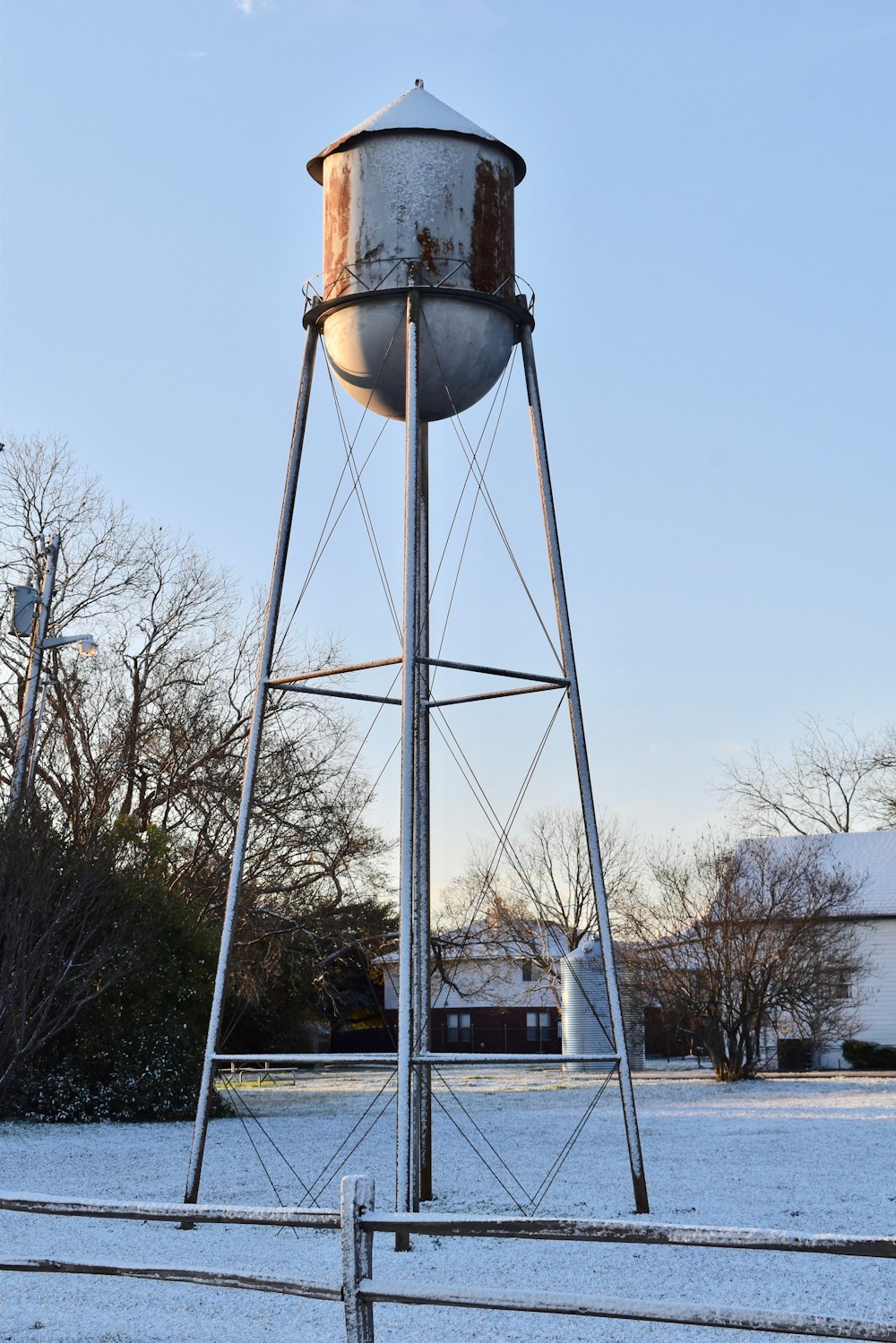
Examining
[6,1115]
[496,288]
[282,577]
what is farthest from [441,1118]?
[496,288]

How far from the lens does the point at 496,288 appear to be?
44.1 ft

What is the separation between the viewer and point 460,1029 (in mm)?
54156

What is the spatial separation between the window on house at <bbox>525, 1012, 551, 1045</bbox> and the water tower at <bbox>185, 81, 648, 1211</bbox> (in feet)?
135

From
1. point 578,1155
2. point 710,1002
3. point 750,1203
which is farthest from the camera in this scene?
point 710,1002

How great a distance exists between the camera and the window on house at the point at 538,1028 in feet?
174

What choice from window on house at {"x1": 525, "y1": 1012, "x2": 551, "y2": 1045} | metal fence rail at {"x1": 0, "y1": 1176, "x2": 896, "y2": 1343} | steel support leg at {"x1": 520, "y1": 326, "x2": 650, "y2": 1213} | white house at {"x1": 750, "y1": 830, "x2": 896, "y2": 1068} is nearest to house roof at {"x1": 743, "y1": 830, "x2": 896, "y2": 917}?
white house at {"x1": 750, "y1": 830, "x2": 896, "y2": 1068}

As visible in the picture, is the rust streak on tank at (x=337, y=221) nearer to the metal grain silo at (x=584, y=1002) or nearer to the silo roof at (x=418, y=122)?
the silo roof at (x=418, y=122)

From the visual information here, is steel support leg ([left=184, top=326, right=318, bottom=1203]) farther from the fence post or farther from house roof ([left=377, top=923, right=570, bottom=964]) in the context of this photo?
house roof ([left=377, top=923, right=570, bottom=964])

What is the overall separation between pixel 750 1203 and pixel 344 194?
990 centimetres

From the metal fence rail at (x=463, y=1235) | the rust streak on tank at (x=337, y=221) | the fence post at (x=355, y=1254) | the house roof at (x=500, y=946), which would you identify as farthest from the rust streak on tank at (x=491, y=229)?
the house roof at (x=500, y=946)

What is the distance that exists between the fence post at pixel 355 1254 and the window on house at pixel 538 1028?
4852 cm

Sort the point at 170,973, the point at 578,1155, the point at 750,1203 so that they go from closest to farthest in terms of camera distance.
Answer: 1. the point at 750,1203
2. the point at 578,1155
3. the point at 170,973

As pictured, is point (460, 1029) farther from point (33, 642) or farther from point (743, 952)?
point (33, 642)

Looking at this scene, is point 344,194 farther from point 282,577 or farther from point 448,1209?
point 448,1209
